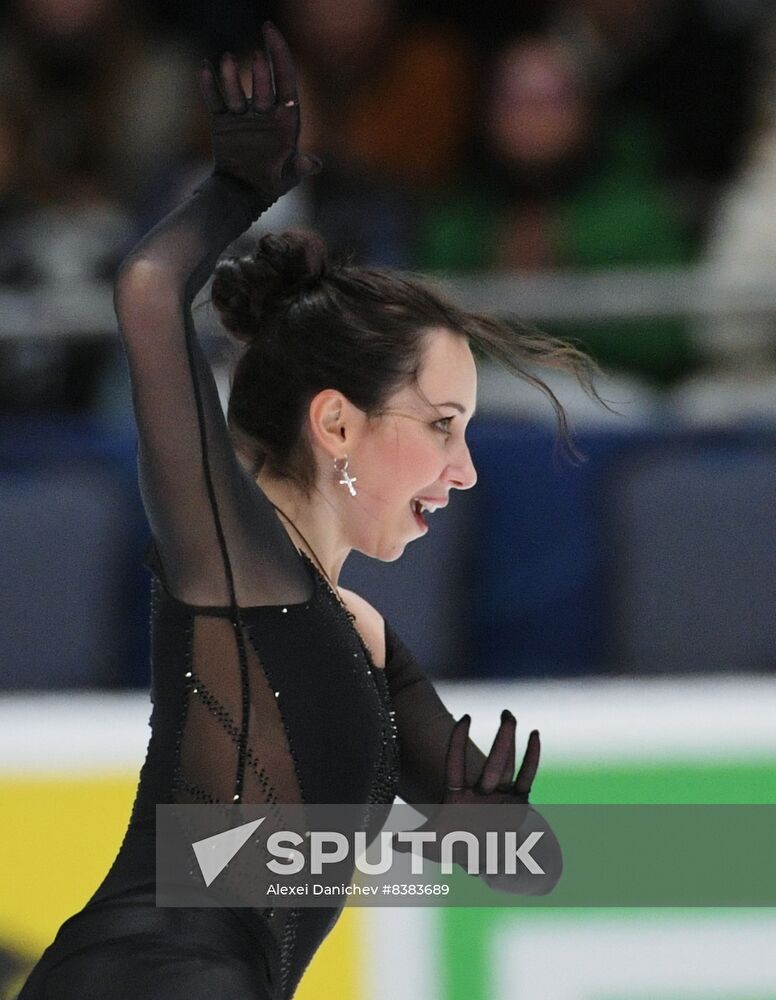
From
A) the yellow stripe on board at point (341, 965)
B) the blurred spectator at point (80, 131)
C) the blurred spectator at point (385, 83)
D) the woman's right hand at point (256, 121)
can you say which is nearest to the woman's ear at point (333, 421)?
the woman's right hand at point (256, 121)

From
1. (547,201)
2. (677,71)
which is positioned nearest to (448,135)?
(547,201)

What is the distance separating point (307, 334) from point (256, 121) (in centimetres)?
23

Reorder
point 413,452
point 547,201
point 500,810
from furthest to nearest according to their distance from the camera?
point 547,201
point 500,810
point 413,452

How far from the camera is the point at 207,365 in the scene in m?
1.56

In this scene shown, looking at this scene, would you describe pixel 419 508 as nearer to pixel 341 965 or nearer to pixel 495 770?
pixel 495 770

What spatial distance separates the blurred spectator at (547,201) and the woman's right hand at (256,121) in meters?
2.29

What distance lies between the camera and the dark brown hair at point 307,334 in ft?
5.62

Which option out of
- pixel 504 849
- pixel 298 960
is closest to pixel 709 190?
A: pixel 504 849

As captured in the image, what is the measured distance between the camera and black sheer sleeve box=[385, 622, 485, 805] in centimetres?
194

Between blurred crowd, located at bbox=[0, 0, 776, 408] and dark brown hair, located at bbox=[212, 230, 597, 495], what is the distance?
6.70ft

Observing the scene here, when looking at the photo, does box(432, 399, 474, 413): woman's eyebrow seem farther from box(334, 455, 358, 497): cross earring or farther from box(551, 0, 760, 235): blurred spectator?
box(551, 0, 760, 235): blurred spectator

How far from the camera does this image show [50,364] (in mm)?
3869

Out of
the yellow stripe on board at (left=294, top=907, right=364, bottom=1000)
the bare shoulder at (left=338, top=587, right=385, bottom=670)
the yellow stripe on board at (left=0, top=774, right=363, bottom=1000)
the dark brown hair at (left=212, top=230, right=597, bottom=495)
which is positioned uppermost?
the dark brown hair at (left=212, top=230, right=597, bottom=495)

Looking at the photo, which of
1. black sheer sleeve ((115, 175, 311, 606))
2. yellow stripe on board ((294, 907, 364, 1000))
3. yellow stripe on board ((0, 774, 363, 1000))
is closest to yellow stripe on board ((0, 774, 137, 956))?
yellow stripe on board ((0, 774, 363, 1000))
